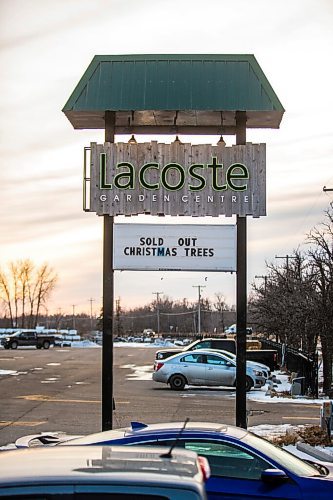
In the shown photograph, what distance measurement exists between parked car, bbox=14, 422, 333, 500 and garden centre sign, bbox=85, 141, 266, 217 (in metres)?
6.61

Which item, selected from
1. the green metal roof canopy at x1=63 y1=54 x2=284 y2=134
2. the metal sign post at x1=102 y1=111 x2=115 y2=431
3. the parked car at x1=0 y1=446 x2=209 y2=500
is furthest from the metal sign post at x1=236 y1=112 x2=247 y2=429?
the parked car at x1=0 y1=446 x2=209 y2=500

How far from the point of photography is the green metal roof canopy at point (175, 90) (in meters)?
13.2

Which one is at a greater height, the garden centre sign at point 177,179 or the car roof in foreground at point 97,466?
the garden centre sign at point 177,179

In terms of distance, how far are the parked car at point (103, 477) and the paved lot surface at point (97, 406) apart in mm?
11794

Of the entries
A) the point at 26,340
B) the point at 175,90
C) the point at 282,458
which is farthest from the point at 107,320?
the point at 26,340

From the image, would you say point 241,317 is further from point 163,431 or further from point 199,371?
point 199,371

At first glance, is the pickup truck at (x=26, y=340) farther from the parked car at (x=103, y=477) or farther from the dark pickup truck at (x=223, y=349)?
the parked car at (x=103, y=477)

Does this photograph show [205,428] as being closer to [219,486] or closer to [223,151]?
[219,486]

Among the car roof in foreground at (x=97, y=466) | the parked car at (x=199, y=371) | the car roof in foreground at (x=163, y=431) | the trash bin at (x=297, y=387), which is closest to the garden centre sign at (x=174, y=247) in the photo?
the car roof in foreground at (x=163, y=431)

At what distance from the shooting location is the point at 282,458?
6.89 m

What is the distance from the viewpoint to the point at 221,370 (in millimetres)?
26297

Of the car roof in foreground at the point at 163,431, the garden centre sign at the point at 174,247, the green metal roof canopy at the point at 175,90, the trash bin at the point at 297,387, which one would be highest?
the green metal roof canopy at the point at 175,90

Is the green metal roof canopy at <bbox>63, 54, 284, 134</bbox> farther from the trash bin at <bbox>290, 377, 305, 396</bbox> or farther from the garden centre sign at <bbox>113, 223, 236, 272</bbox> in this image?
the trash bin at <bbox>290, 377, 305, 396</bbox>

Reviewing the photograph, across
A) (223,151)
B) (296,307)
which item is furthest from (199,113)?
(296,307)
